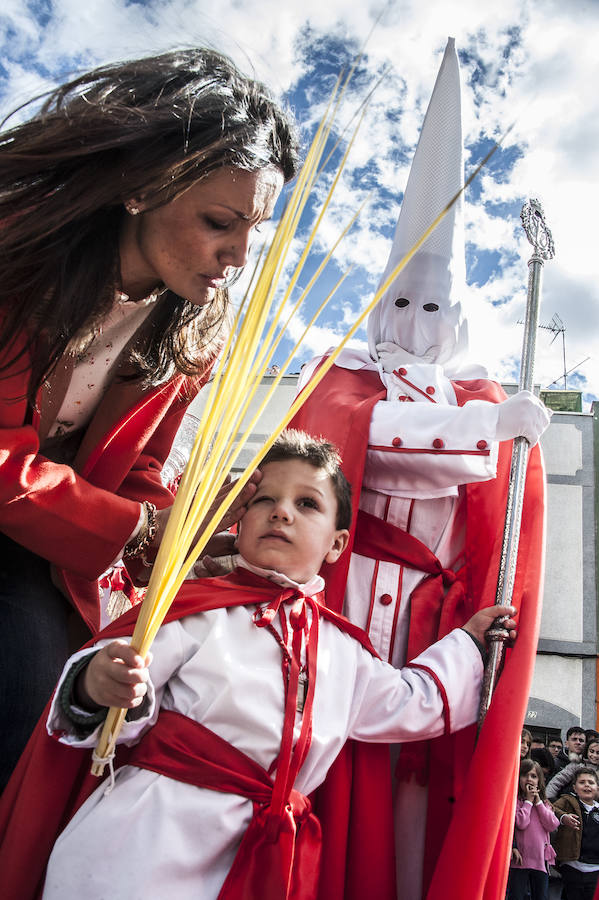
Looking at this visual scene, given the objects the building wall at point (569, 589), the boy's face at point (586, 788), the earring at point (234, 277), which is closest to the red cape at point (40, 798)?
the earring at point (234, 277)

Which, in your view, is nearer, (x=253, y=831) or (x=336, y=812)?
(x=253, y=831)

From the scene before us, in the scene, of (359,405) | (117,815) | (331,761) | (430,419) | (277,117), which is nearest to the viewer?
(117,815)

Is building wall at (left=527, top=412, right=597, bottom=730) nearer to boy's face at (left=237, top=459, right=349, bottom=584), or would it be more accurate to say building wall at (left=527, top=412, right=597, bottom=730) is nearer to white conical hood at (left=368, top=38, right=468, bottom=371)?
white conical hood at (left=368, top=38, right=468, bottom=371)

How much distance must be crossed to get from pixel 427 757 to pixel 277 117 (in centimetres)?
161

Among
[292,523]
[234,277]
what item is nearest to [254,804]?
[292,523]

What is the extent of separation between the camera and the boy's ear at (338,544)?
6.45 ft

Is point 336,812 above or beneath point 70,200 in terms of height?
beneath

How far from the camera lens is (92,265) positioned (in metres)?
1.74

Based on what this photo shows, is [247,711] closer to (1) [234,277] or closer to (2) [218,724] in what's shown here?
(2) [218,724]

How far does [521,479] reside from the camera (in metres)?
1.96

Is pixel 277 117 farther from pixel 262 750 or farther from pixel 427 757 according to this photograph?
pixel 427 757

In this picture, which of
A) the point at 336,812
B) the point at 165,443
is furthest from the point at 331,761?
the point at 165,443

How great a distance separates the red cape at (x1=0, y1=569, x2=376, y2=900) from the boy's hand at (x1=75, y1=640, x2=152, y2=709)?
0.92ft

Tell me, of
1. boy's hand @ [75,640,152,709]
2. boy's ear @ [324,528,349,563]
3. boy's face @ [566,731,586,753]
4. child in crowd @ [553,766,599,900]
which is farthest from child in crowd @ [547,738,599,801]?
boy's hand @ [75,640,152,709]
